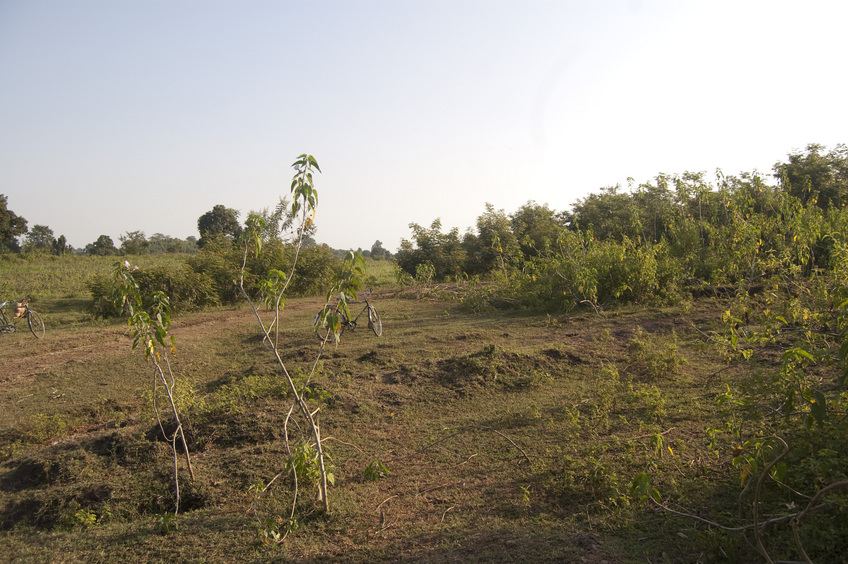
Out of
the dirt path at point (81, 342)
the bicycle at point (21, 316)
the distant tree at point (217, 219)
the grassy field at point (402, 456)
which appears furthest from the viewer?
the distant tree at point (217, 219)

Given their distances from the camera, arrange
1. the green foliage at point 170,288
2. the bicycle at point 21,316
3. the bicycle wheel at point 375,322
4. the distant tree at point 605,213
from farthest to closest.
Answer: the distant tree at point 605,213
the green foliage at point 170,288
the bicycle at point 21,316
the bicycle wheel at point 375,322

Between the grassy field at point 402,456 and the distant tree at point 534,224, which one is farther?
the distant tree at point 534,224

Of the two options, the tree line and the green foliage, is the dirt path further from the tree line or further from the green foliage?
the tree line

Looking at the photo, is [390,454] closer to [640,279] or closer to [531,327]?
[531,327]

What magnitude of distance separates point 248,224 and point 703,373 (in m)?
5.10

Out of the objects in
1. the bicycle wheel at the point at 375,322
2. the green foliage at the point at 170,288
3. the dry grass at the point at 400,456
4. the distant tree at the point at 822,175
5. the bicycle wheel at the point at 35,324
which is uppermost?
the distant tree at the point at 822,175

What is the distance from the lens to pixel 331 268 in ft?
56.5

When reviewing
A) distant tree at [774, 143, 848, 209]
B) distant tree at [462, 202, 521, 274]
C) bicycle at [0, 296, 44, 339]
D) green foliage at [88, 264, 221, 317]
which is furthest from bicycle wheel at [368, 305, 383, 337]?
distant tree at [774, 143, 848, 209]

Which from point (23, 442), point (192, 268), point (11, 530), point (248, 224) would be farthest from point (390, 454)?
point (192, 268)

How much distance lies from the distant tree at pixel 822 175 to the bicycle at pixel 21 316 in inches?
687

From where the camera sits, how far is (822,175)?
46.5 feet

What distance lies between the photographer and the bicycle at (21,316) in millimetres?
10387

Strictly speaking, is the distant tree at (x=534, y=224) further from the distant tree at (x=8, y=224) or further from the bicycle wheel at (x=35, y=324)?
the distant tree at (x=8, y=224)

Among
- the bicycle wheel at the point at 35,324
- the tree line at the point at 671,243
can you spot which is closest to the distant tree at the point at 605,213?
the tree line at the point at 671,243
